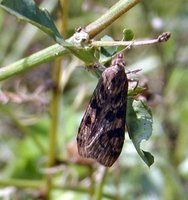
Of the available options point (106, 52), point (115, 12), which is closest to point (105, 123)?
point (106, 52)

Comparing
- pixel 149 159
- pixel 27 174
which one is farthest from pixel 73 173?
pixel 149 159

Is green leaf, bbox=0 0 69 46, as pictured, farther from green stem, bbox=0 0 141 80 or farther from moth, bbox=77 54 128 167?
moth, bbox=77 54 128 167

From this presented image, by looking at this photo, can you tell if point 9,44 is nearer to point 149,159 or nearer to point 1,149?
point 1,149

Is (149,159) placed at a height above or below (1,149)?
below

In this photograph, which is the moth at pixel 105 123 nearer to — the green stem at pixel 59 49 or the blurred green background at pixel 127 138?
the green stem at pixel 59 49

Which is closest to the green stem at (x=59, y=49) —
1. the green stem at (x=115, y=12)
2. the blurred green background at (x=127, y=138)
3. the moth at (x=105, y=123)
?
the green stem at (x=115, y=12)

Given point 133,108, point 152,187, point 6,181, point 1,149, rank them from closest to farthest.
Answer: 1. point 133,108
2. point 6,181
3. point 152,187
4. point 1,149
